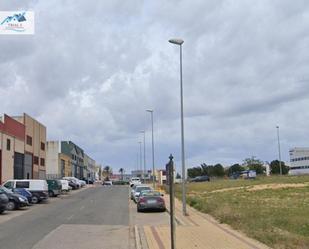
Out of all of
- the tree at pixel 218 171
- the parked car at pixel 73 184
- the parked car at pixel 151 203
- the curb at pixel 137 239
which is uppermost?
the tree at pixel 218 171

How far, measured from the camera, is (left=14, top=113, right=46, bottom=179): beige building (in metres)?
76.2

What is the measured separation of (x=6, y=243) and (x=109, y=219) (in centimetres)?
1183

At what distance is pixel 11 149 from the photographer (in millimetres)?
66125

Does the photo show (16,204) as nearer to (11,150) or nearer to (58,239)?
(58,239)

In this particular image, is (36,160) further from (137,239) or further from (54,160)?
(137,239)

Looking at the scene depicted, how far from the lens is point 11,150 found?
66062 millimetres

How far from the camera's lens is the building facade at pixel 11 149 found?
2421 inches

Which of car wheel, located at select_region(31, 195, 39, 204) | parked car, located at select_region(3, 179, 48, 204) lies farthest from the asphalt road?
parked car, located at select_region(3, 179, 48, 204)

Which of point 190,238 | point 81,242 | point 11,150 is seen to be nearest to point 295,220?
point 190,238

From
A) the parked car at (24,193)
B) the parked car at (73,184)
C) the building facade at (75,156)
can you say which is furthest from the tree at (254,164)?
the parked car at (24,193)

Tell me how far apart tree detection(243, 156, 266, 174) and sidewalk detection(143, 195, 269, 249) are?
155 m

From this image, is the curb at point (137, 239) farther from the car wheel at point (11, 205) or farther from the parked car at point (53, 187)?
the parked car at point (53, 187)

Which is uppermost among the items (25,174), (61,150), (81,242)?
(61,150)

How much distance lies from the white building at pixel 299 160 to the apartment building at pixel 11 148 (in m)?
128
